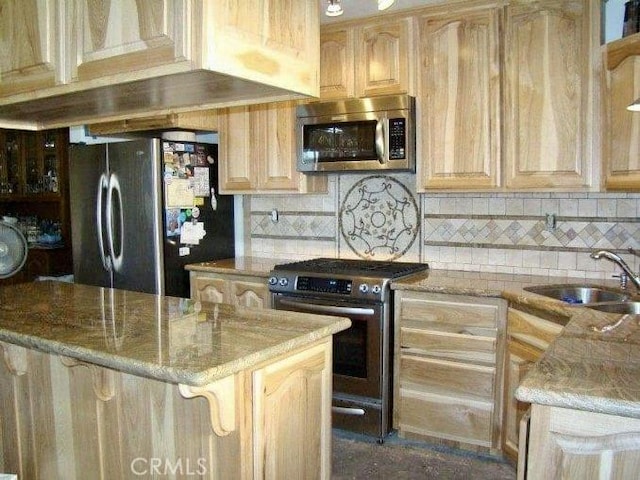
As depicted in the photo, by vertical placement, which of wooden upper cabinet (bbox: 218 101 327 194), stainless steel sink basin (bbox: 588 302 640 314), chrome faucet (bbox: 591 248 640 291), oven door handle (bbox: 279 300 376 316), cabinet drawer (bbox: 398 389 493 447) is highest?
wooden upper cabinet (bbox: 218 101 327 194)

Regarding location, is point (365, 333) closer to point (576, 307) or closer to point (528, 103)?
point (576, 307)

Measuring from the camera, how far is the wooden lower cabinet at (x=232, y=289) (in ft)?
12.2

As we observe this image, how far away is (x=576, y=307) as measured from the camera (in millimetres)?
2475

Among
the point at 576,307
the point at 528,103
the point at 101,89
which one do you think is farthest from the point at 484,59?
the point at 101,89

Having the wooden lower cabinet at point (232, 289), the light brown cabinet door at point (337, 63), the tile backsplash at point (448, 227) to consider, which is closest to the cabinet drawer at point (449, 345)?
the tile backsplash at point (448, 227)

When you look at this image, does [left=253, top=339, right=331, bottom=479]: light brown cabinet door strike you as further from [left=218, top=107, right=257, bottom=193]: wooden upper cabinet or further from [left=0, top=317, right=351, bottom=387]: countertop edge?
[left=218, top=107, right=257, bottom=193]: wooden upper cabinet

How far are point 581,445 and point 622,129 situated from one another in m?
1.83

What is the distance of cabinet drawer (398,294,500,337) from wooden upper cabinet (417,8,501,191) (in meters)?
0.66

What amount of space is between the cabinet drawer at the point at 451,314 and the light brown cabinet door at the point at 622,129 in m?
0.84

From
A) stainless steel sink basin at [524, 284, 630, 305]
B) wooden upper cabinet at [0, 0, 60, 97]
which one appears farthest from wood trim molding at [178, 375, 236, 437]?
stainless steel sink basin at [524, 284, 630, 305]

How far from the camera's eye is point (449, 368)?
10.1 feet

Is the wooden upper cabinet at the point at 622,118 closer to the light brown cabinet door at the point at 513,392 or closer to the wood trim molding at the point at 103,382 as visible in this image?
the light brown cabinet door at the point at 513,392

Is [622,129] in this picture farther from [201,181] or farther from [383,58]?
[201,181]

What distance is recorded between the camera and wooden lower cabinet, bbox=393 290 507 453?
2.98 m
